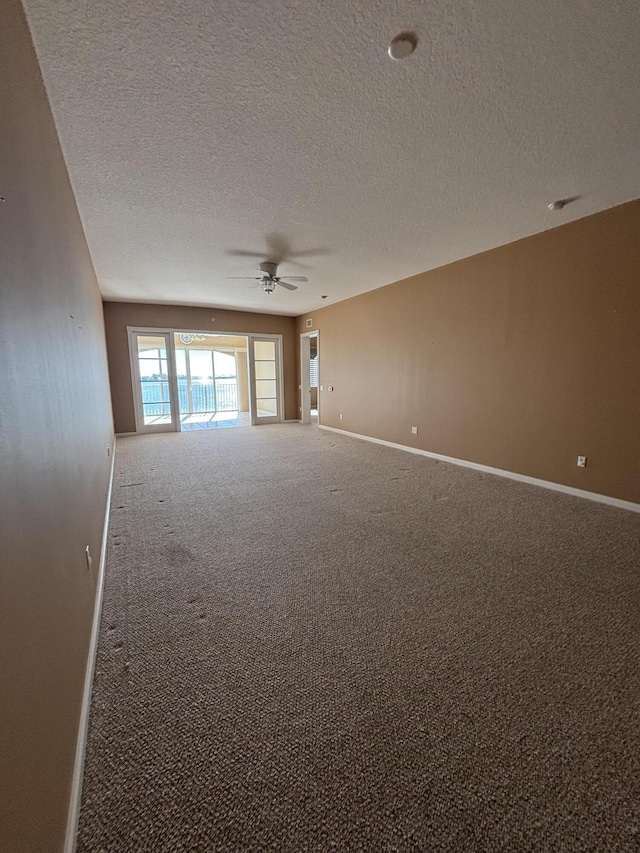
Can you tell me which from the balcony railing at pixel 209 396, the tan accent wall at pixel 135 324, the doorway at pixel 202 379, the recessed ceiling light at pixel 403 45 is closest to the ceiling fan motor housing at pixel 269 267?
the recessed ceiling light at pixel 403 45

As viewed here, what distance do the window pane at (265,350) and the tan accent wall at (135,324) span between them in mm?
373

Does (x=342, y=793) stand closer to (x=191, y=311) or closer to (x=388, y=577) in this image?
(x=388, y=577)

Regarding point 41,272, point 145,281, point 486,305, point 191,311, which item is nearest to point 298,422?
point 191,311

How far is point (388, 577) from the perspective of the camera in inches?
81.2

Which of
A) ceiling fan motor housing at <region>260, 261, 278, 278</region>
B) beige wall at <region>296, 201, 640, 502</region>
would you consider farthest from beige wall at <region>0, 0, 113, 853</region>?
beige wall at <region>296, 201, 640, 502</region>

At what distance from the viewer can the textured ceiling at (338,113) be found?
1.37 metres

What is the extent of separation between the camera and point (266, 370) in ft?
26.3

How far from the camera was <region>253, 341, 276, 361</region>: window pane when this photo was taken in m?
7.88

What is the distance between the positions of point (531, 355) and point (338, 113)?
2968mm

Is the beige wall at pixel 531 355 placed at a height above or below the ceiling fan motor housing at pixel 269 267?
below

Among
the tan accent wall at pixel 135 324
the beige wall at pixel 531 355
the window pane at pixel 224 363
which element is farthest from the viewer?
the window pane at pixel 224 363

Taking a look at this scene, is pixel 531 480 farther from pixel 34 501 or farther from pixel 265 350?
pixel 265 350

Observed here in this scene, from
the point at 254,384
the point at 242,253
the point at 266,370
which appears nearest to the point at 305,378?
the point at 266,370

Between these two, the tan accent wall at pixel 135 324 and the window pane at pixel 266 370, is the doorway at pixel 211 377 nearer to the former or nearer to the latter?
the window pane at pixel 266 370
